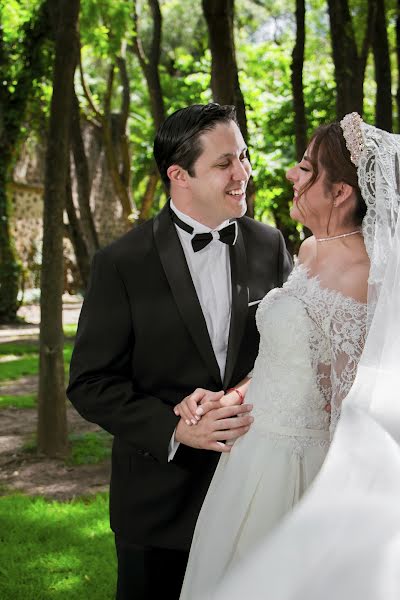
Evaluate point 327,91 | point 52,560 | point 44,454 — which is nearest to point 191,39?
point 327,91

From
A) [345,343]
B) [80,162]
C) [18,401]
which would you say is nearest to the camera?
[345,343]

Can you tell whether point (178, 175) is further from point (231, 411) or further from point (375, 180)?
point (231, 411)

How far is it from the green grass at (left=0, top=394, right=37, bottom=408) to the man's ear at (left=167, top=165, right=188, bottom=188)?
6.80 m

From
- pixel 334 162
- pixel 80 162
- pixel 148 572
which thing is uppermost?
pixel 80 162

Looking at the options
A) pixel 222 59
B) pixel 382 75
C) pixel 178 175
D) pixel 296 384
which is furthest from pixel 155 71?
pixel 296 384

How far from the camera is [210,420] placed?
2775mm

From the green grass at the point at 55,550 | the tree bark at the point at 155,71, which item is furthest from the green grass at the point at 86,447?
the tree bark at the point at 155,71

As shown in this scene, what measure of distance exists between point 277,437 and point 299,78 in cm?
644

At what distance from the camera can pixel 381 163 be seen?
107 inches

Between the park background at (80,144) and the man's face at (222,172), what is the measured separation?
8.09 feet

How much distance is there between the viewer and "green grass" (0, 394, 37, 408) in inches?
376

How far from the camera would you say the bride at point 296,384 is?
9.07 ft

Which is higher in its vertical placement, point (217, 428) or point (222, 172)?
point (222, 172)

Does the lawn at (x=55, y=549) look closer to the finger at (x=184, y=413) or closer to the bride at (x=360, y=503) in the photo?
the finger at (x=184, y=413)
